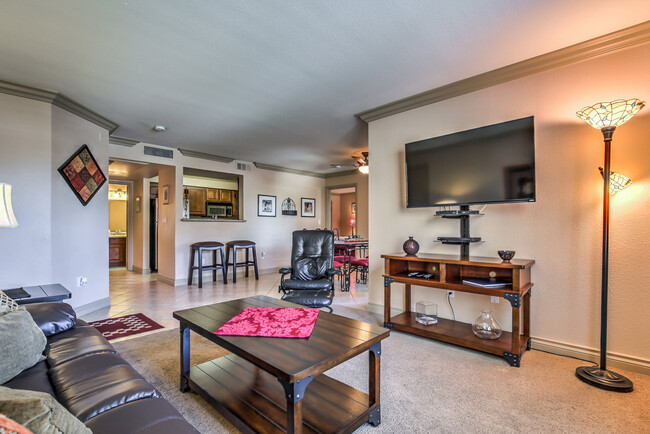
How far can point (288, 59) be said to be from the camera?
252 cm

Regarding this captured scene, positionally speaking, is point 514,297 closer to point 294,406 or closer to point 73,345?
point 294,406

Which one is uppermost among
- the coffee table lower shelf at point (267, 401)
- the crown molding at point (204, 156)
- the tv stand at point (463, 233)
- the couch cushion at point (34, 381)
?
the crown molding at point (204, 156)

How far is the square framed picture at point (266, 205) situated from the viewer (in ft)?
21.6

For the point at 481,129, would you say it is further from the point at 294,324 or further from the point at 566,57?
the point at 294,324

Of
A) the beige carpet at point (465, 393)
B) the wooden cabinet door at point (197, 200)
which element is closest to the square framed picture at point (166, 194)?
the wooden cabinet door at point (197, 200)

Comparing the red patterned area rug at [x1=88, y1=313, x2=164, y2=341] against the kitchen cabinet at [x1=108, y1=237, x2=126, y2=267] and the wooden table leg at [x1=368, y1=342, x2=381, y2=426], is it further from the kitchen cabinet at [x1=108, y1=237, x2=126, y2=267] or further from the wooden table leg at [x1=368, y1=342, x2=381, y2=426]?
the kitchen cabinet at [x1=108, y1=237, x2=126, y2=267]

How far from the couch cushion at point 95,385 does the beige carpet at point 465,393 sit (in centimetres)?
54

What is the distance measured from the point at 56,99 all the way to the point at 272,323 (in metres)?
3.42

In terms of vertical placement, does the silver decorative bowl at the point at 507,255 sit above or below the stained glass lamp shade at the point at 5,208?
below

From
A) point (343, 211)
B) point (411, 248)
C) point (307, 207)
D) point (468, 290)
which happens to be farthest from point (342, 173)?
point (468, 290)

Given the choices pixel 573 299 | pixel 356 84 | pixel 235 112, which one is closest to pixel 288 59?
pixel 356 84

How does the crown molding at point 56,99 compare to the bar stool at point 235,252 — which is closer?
the crown molding at point 56,99

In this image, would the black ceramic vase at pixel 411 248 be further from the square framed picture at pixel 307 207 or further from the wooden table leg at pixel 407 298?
the square framed picture at pixel 307 207

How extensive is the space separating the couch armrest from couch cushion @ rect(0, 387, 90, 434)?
142cm
